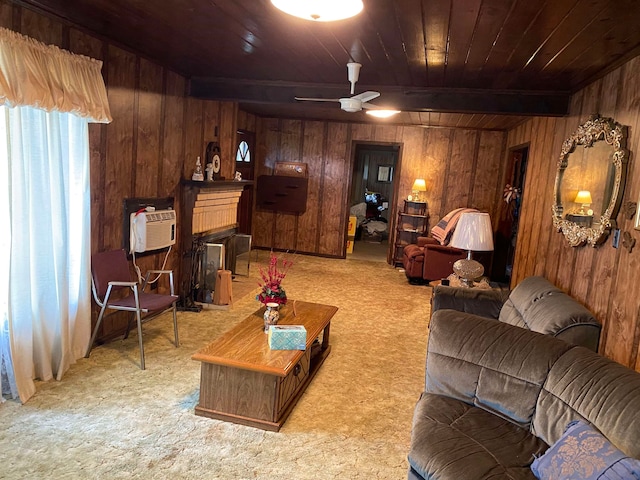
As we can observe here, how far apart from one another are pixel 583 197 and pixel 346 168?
4.93 meters

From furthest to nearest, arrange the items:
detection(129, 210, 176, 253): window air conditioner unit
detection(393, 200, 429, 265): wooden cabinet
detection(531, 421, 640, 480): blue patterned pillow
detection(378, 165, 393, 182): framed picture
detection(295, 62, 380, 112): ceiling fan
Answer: detection(378, 165, 393, 182): framed picture, detection(393, 200, 429, 265): wooden cabinet, detection(129, 210, 176, 253): window air conditioner unit, detection(295, 62, 380, 112): ceiling fan, detection(531, 421, 640, 480): blue patterned pillow

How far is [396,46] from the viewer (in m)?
3.06

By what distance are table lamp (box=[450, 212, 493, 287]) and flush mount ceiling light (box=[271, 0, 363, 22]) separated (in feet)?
8.37

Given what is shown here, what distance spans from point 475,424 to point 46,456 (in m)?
2.04

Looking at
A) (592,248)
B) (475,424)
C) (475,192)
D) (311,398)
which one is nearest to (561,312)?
(592,248)

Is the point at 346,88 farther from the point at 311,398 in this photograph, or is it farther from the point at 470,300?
the point at 311,398

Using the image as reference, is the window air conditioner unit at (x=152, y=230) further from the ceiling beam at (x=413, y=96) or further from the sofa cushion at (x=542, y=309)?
the sofa cushion at (x=542, y=309)

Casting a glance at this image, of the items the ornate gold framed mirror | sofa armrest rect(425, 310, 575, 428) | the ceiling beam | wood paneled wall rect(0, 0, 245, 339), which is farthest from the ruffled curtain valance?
the ornate gold framed mirror

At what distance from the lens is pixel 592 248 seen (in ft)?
10.3

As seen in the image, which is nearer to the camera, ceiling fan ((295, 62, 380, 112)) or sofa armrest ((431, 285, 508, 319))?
ceiling fan ((295, 62, 380, 112))

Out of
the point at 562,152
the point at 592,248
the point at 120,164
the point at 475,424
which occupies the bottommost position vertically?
the point at 475,424

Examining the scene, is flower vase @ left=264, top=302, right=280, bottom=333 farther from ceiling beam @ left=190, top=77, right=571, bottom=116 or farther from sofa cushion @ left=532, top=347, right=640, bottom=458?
ceiling beam @ left=190, top=77, right=571, bottom=116

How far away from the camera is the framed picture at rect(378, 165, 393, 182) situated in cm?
1248

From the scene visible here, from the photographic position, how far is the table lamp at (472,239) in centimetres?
418
